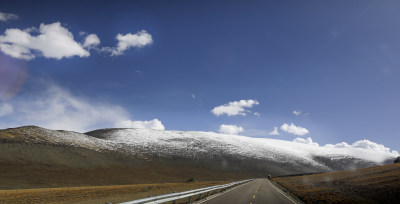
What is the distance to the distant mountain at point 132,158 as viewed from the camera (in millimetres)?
74500

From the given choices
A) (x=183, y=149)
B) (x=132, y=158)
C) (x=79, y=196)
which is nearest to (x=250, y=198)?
(x=79, y=196)

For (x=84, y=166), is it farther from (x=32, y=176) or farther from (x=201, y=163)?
(x=201, y=163)

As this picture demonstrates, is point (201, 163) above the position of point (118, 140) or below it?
below

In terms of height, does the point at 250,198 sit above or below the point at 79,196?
above

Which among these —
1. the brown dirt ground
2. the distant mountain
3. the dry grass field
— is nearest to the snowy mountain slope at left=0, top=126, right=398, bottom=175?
the distant mountain

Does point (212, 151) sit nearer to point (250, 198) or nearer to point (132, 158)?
point (132, 158)

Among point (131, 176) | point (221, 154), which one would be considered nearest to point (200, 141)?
point (221, 154)

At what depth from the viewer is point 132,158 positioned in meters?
116

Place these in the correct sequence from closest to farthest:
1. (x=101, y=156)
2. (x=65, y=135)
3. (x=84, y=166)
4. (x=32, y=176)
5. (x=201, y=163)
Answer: (x=32, y=176), (x=84, y=166), (x=101, y=156), (x=65, y=135), (x=201, y=163)

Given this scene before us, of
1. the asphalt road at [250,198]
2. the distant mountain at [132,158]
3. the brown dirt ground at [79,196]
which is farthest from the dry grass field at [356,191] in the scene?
the distant mountain at [132,158]

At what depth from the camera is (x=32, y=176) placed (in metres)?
67.1

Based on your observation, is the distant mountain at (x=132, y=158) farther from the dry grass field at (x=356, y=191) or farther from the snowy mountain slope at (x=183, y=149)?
the dry grass field at (x=356, y=191)

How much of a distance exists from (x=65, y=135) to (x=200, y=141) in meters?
79.5

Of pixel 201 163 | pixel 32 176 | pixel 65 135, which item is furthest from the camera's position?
pixel 201 163
